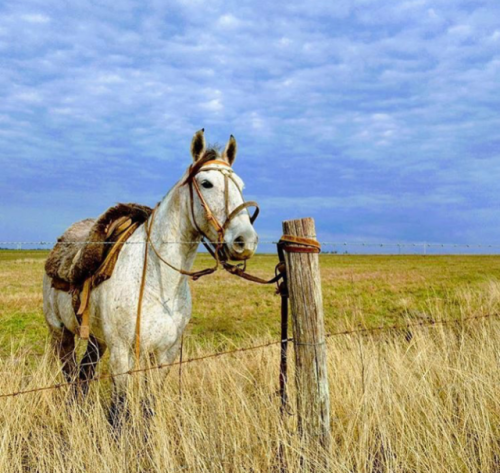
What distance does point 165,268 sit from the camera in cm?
404

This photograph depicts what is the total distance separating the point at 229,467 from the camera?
9.72ft

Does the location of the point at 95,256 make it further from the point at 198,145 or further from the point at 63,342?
the point at 63,342

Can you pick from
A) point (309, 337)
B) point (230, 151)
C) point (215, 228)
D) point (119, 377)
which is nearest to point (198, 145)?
point (230, 151)

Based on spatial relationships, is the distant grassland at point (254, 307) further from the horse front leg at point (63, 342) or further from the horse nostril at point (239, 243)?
the horse nostril at point (239, 243)

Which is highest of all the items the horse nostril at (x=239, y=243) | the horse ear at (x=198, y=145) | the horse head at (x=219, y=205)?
the horse ear at (x=198, y=145)

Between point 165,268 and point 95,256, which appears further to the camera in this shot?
point 95,256

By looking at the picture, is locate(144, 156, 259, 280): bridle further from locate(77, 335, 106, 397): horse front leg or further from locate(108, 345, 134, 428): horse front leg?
locate(77, 335, 106, 397): horse front leg

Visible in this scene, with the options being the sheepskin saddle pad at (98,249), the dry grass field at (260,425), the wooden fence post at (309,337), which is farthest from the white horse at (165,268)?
the wooden fence post at (309,337)

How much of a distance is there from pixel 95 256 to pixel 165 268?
738 millimetres

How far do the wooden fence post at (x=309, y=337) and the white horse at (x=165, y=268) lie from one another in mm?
756

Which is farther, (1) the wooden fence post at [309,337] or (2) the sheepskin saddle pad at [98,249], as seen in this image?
(2) the sheepskin saddle pad at [98,249]

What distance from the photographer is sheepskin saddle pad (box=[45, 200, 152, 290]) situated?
14.0 ft

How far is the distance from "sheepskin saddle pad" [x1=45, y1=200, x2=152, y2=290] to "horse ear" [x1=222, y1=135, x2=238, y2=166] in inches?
42.3

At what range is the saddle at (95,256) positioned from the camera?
4238 mm
